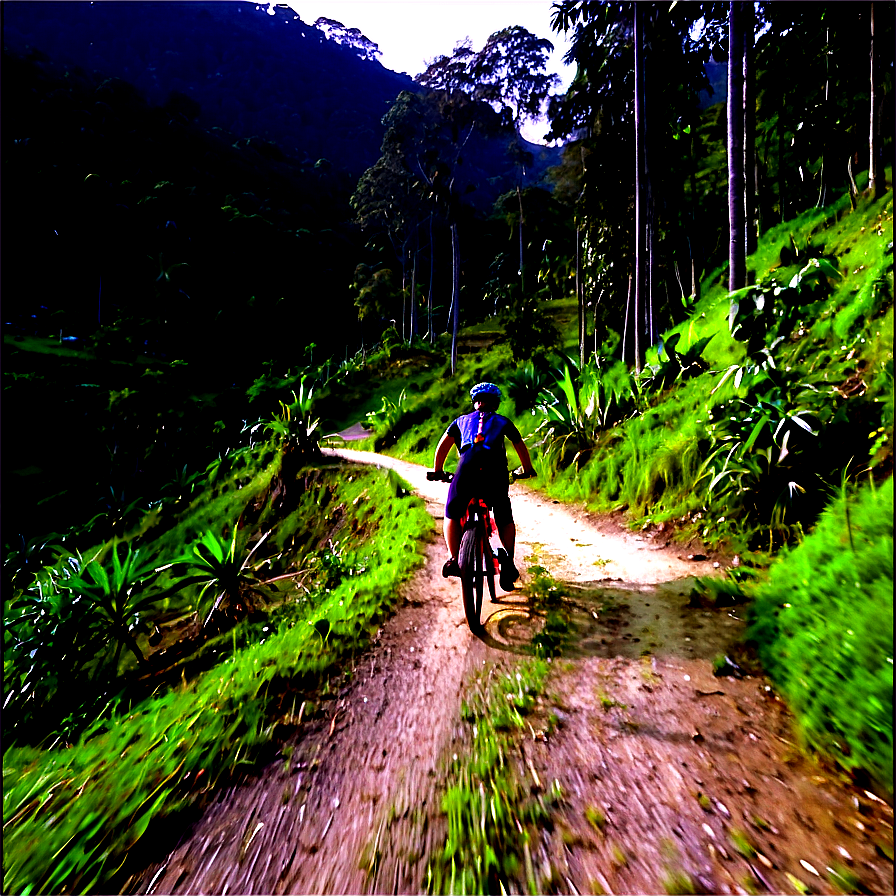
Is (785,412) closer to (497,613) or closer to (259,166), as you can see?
(497,613)

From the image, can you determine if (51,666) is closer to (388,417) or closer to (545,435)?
(545,435)

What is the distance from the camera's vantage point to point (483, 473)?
4031 mm

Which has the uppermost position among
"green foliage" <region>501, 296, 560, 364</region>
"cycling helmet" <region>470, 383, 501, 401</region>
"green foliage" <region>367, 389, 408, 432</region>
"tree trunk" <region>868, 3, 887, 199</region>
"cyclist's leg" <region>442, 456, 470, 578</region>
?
"tree trunk" <region>868, 3, 887, 199</region>

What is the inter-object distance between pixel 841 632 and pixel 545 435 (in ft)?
23.6

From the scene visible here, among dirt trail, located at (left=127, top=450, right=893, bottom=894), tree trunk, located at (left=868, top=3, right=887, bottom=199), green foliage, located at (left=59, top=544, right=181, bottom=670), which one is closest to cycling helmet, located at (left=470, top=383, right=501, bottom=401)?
dirt trail, located at (left=127, top=450, right=893, bottom=894)

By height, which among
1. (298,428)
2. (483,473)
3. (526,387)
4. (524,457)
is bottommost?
(483,473)

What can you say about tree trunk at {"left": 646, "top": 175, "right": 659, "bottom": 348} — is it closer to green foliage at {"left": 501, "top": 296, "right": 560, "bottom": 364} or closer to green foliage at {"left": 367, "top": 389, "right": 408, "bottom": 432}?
green foliage at {"left": 501, "top": 296, "right": 560, "bottom": 364}

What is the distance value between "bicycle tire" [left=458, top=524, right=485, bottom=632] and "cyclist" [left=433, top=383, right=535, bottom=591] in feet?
0.60

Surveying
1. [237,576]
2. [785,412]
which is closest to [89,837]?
[237,576]

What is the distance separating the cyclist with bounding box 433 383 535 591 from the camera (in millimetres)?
4012

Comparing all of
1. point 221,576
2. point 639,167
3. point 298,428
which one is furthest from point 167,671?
point 639,167

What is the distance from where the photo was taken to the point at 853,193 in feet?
34.2

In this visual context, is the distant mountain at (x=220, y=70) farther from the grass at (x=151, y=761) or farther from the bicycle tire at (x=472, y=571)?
the grass at (x=151, y=761)

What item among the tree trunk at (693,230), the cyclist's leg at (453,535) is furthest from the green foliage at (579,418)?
the tree trunk at (693,230)
